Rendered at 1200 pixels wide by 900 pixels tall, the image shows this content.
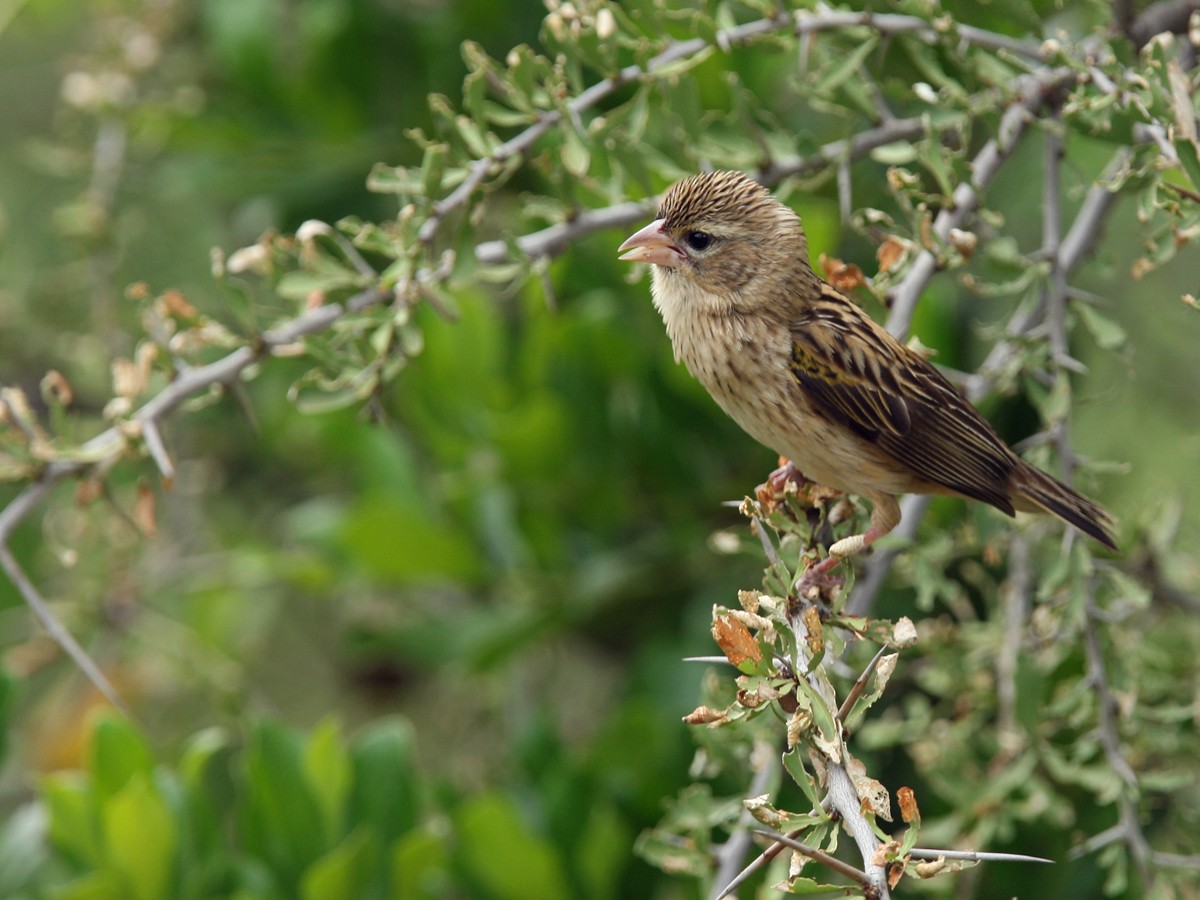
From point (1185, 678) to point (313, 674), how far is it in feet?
13.0

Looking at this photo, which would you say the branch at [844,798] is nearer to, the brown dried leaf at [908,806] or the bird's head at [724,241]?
the brown dried leaf at [908,806]

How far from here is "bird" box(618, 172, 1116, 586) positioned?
277cm

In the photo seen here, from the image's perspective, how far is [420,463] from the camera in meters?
4.74

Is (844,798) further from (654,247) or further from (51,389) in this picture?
(51,389)

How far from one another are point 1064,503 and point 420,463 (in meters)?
2.50

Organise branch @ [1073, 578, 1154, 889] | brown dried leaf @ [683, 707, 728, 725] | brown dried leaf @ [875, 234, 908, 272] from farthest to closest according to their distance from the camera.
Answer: branch @ [1073, 578, 1154, 889] → brown dried leaf @ [875, 234, 908, 272] → brown dried leaf @ [683, 707, 728, 725]

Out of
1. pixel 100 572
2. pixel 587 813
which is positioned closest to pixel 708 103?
pixel 587 813

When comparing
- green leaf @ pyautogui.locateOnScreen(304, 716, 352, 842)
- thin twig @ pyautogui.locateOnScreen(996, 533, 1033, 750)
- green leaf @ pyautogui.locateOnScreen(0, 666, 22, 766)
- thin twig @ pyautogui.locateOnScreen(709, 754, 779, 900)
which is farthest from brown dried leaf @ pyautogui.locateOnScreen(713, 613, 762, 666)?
green leaf @ pyautogui.locateOnScreen(0, 666, 22, 766)

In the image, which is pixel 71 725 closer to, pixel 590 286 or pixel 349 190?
pixel 349 190

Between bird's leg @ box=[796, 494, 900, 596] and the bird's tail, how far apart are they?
10.2 inches

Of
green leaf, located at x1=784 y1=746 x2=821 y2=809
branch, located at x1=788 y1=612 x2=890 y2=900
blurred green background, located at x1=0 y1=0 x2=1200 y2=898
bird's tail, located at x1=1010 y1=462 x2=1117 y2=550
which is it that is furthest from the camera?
blurred green background, located at x1=0 y1=0 x2=1200 y2=898

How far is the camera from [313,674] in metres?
6.33

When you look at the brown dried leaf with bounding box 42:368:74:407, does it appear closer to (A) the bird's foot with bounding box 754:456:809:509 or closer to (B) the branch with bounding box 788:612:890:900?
(A) the bird's foot with bounding box 754:456:809:509

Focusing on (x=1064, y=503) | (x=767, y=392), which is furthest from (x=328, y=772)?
(x=1064, y=503)
